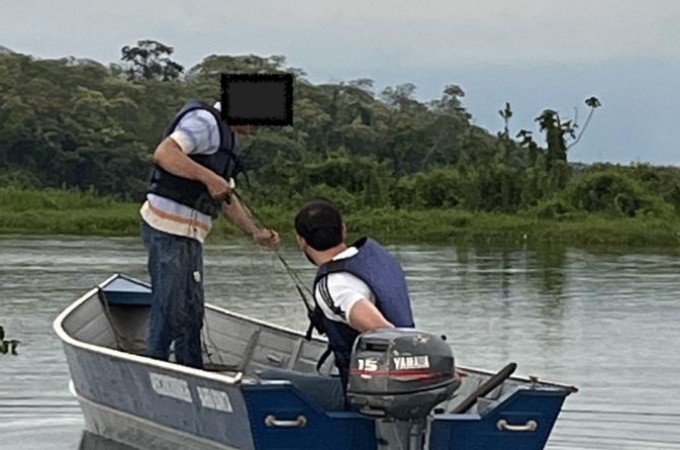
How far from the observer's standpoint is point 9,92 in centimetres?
6669

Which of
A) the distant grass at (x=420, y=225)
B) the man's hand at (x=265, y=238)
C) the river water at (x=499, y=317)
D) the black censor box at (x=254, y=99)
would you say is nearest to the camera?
the black censor box at (x=254, y=99)

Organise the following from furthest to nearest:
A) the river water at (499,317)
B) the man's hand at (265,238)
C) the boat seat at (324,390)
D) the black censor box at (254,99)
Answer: the river water at (499,317) → the man's hand at (265,238) → the black censor box at (254,99) → the boat seat at (324,390)

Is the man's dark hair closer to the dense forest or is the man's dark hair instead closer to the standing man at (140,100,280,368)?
the standing man at (140,100,280,368)

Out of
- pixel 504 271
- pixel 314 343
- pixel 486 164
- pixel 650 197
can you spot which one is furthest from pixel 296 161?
pixel 314 343

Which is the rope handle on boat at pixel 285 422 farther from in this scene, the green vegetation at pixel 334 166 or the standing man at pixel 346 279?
the green vegetation at pixel 334 166

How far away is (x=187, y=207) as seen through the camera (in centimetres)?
994

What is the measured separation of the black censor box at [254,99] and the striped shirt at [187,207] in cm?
12

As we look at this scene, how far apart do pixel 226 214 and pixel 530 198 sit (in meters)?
36.4

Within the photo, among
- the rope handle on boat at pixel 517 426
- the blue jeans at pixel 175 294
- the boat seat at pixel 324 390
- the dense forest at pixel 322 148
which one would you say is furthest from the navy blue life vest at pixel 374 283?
the dense forest at pixel 322 148

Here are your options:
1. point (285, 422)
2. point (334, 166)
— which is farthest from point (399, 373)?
point (334, 166)

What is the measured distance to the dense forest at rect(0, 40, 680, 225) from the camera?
153ft

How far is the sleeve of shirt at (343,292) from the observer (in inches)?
321

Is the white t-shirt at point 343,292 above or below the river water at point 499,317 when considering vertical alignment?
above

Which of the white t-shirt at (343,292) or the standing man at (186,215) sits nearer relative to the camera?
the white t-shirt at (343,292)
